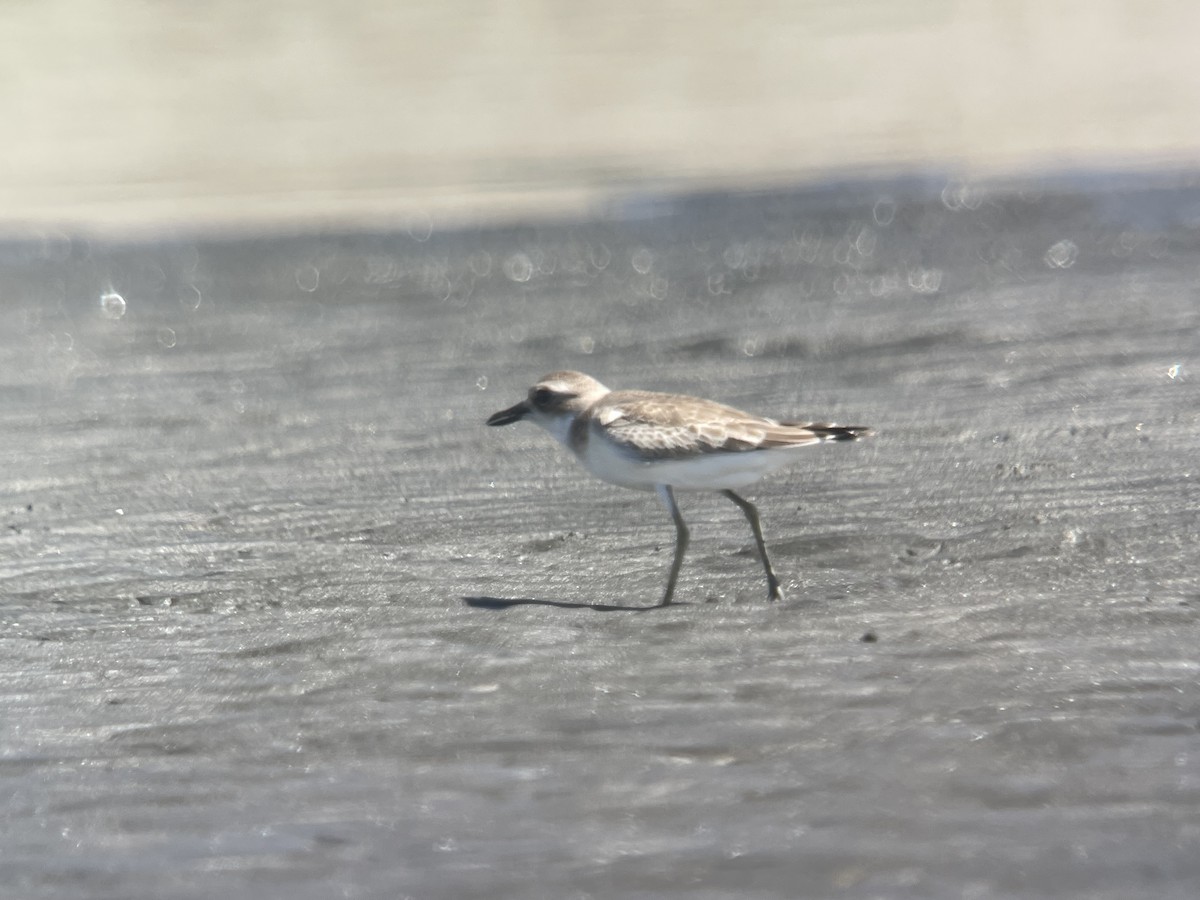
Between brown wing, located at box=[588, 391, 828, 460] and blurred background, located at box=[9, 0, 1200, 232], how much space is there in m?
10.2

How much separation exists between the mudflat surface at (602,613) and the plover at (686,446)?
35 cm

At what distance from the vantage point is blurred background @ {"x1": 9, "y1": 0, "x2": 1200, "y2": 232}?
1773cm

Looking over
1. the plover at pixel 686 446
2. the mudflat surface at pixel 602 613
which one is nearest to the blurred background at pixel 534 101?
the mudflat surface at pixel 602 613

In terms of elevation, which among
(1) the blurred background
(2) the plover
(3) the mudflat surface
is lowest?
(3) the mudflat surface

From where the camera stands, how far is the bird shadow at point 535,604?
19.1ft

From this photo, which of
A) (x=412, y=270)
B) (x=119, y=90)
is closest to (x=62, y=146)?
(x=119, y=90)

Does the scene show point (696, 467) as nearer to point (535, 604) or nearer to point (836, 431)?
point (836, 431)

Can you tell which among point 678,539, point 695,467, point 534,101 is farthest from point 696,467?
point 534,101

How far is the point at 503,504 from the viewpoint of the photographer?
7348 mm

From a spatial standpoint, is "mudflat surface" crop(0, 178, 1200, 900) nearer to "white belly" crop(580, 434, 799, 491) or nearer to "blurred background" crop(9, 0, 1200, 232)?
"white belly" crop(580, 434, 799, 491)

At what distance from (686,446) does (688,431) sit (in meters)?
0.06

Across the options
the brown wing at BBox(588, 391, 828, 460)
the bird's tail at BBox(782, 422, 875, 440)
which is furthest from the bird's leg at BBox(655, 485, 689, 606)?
the bird's tail at BBox(782, 422, 875, 440)

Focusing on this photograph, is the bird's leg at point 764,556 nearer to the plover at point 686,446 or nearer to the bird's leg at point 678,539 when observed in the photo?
the plover at point 686,446

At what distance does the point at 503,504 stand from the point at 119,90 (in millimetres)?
16328
